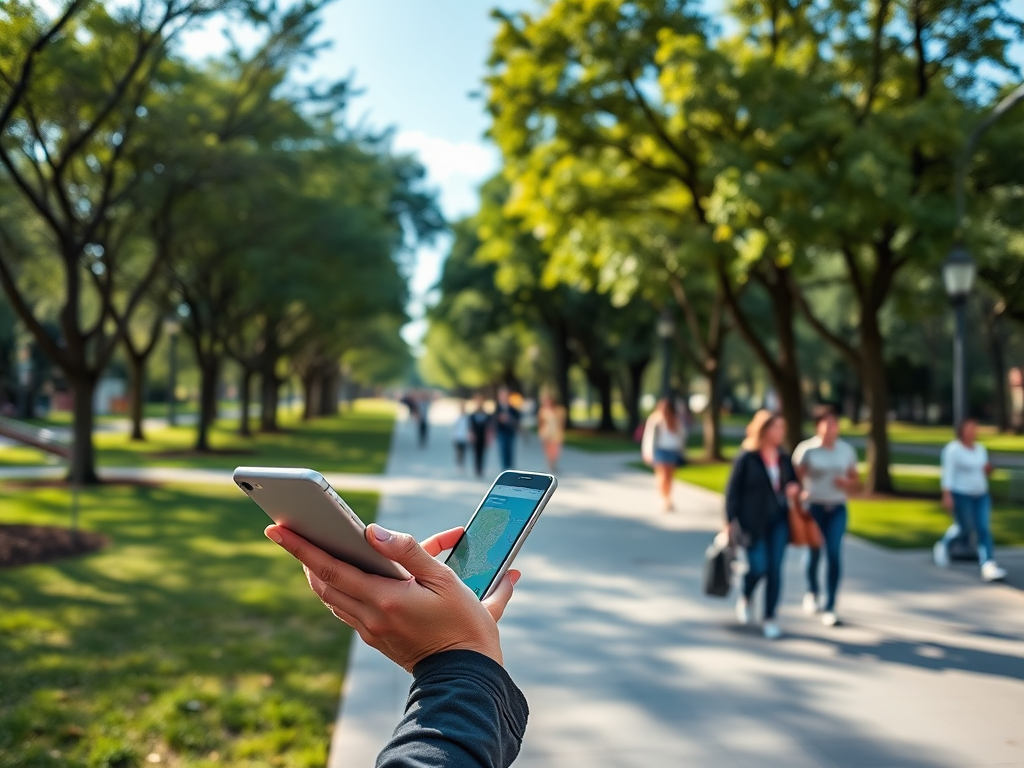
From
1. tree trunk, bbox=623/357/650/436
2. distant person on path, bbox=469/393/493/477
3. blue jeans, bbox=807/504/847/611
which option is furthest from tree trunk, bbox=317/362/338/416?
blue jeans, bbox=807/504/847/611

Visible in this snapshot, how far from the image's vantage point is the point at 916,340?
47.9 meters

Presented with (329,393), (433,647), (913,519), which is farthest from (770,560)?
(329,393)

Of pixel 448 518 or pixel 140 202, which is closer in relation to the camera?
pixel 448 518

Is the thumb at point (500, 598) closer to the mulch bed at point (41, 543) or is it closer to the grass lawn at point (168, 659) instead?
the grass lawn at point (168, 659)

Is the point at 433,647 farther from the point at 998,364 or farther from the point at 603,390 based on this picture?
the point at 998,364

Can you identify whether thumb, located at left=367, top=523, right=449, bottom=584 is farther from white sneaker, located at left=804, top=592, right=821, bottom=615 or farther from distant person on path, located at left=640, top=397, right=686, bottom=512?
distant person on path, located at left=640, top=397, right=686, bottom=512

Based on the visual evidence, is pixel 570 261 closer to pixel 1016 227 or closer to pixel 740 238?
pixel 740 238

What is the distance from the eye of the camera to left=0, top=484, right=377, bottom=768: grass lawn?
191 inches

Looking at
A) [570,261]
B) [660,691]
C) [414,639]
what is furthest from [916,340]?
[414,639]

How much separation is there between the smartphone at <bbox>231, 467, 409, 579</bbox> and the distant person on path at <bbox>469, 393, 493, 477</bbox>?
1875 centimetres

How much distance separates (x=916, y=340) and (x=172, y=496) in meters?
41.2

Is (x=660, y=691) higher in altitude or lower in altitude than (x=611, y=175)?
lower

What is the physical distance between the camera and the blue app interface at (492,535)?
2.07 m

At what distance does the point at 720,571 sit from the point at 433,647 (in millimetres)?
6348
